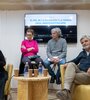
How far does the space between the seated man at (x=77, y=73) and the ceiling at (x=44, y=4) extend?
67.8 inches

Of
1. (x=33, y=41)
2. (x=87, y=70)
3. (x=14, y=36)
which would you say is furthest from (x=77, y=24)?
(x=87, y=70)

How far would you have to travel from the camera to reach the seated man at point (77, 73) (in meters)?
3.42

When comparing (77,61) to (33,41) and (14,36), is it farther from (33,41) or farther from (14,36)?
(14,36)

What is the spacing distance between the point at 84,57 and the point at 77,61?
16 cm

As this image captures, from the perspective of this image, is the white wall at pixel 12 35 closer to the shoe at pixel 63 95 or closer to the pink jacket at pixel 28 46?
the pink jacket at pixel 28 46

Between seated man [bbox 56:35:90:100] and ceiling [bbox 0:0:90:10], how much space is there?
5.65 ft

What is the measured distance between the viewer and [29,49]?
17.7 ft

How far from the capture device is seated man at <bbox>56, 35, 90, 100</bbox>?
3.42 meters

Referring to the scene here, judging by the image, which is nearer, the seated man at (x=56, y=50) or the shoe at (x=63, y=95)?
the shoe at (x=63, y=95)

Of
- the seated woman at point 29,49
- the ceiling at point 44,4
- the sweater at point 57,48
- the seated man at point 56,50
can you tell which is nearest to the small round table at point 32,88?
the seated man at point 56,50

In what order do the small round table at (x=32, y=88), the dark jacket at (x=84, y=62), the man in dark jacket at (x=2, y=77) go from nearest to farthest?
1. the small round table at (x=32, y=88)
2. the man in dark jacket at (x=2, y=77)
3. the dark jacket at (x=84, y=62)

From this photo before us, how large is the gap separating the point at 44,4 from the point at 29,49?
3.73 ft

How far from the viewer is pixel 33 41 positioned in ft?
18.2

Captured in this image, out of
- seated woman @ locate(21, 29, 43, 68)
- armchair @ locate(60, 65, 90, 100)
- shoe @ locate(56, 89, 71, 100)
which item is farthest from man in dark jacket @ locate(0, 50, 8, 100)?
seated woman @ locate(21, 29, 43, 68)
